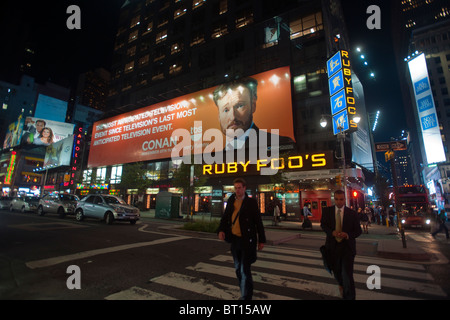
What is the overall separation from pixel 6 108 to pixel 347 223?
4743 inches

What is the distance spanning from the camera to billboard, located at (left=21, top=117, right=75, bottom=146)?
199 ft

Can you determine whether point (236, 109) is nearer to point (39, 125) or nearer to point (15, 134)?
point (39, 125)

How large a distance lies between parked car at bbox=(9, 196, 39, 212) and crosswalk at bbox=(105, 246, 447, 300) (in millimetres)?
21764

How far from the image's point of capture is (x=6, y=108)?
278 feet

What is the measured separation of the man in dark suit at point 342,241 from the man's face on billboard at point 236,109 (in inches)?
864

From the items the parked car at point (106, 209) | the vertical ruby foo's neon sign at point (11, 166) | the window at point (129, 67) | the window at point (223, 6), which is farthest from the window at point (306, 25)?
the vertical ruby foo's neon sign at point (11, 166)

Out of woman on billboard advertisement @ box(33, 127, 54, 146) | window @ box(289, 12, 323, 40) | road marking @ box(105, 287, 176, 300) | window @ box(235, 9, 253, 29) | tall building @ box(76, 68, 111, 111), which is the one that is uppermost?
tall building @ box(76, 68, 111, 111)

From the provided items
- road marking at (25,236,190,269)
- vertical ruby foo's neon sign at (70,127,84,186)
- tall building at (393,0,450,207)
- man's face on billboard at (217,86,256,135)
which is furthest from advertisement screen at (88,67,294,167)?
tall building at (393,0,450,207)

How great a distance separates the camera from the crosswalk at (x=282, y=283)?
3830 mm

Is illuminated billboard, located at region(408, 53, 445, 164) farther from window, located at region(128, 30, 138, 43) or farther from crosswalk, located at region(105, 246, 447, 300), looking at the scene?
window, located at region(128, 30, 138, 43)

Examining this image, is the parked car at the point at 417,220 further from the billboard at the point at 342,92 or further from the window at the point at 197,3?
the window at the point at 197,3
